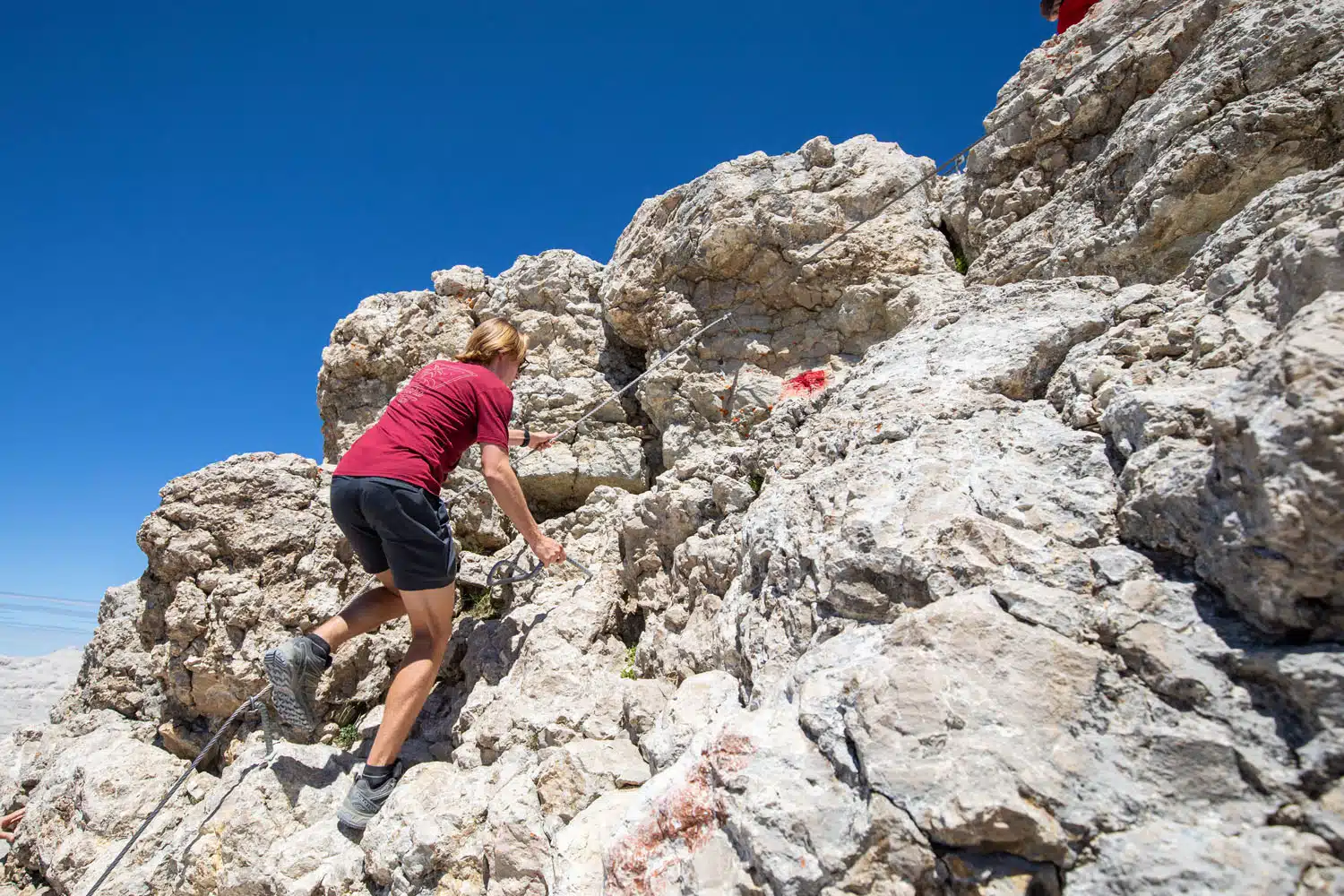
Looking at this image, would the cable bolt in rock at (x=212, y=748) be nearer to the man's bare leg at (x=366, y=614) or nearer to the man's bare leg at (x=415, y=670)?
the man's bare leg at (x=366, y=614)

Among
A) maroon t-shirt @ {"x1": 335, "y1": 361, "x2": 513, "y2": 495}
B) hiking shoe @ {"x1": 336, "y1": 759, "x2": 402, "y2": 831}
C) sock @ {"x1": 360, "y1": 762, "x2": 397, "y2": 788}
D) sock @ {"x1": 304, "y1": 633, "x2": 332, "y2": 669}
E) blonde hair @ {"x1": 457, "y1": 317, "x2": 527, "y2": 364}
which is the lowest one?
hiking shoe @ {"x1": 336, "y1": 759, "x2": 402, "y2": 831}

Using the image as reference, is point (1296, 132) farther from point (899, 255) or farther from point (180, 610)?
point (180, 610)

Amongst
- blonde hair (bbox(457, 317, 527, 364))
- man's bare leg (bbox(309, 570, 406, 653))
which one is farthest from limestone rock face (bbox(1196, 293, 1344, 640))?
man's bare leg (bbox(309, 570, 406, 653))

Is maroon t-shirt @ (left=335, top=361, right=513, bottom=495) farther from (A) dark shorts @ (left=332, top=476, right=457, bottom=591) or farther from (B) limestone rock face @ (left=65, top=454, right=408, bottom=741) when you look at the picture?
(B) limestone rock face @ (left=65, top=454, right=408, bottom=741)

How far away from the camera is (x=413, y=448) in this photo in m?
3.88

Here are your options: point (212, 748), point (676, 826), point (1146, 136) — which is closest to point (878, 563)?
point (676, 826)

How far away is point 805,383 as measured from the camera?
5.18 m

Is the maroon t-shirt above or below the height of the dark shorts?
above

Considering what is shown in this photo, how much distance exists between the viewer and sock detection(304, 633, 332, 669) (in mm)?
4090

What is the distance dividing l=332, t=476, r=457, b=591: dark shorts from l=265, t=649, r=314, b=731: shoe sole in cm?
79

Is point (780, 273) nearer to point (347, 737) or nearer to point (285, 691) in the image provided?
point (285, 691)

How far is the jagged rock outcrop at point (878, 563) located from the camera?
1.74 m

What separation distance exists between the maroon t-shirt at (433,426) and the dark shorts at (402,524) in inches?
2.7

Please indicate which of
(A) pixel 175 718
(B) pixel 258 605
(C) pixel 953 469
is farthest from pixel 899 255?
(A) pixel 175 718
